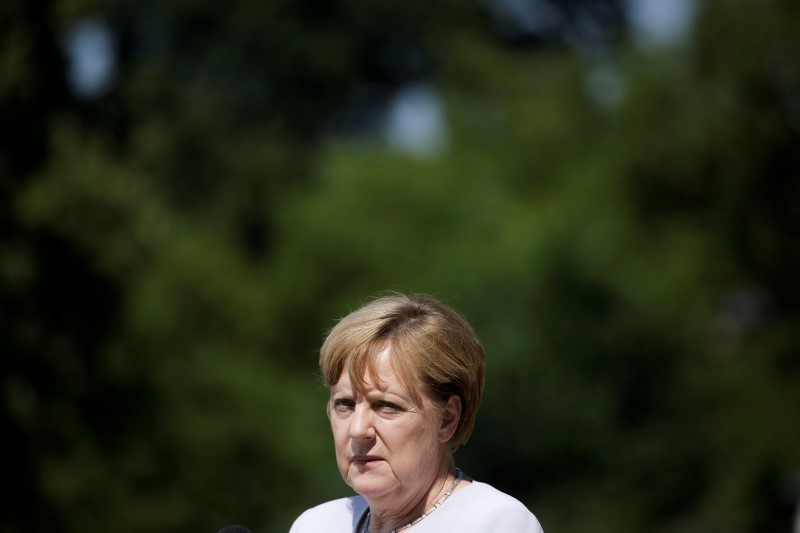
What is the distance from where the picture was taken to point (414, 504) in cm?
275

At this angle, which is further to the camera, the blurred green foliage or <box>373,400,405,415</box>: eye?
the blurred green foliage

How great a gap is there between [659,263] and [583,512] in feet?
18.4

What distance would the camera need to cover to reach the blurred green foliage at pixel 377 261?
14.7m

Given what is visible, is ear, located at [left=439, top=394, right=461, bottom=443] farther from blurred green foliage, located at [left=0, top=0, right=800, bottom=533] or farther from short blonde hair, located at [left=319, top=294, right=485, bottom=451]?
blurred green foliage, located at [left=0, top=0, right=800, bottom=533]

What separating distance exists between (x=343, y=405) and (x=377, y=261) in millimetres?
24523

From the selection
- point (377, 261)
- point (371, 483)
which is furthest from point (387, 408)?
point (377, 261)

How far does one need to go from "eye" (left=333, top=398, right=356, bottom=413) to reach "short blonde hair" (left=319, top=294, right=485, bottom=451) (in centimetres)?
4

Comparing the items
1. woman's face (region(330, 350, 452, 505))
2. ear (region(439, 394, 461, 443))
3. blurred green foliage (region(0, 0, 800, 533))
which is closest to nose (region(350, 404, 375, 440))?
woman's face (region(330, 350, 452, 505))

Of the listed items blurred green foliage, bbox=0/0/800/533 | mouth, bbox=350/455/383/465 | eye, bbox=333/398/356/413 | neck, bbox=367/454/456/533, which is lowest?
neck, bbox=367/454/456/533

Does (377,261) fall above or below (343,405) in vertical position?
above

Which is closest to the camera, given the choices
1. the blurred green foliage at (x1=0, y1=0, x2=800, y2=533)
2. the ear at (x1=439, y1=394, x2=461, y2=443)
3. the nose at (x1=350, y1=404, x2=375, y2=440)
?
the nose at (x1=350, y1=404, x2=375, y2=440)

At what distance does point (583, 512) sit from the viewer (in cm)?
2098

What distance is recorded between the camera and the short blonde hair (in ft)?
8.73

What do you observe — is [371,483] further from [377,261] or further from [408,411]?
[377,261]
